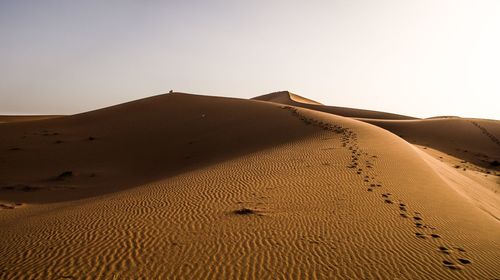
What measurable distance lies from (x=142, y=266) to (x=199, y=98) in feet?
99.1

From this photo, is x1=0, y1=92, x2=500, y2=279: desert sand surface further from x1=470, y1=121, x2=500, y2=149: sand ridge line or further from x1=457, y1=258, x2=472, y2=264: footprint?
x1=470, y1=121, x2=500, y2=149: sand ridge line

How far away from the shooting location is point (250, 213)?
866cm

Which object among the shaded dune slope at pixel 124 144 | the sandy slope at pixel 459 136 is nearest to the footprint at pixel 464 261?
the shaded dune slope at pixel 124 144

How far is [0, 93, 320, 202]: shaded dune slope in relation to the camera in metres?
15.7

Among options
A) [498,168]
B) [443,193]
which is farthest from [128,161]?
[498,168]

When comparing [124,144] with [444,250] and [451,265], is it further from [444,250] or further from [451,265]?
[451,265]

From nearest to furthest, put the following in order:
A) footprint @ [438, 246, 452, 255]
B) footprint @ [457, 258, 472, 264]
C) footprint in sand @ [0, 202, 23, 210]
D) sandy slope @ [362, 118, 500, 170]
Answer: footprint @ [457, 258, 472, 264]
footprint @ [438, 246, 452, 255]
footprint in sand @ [0, 202, 23, 210]
sandy slope @ [362, 118, 500, 170]

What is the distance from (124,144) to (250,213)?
15.6 metres

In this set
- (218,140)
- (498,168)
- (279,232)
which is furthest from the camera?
(498,168)

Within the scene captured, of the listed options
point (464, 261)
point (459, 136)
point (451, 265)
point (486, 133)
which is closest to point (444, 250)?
point (464, 261)

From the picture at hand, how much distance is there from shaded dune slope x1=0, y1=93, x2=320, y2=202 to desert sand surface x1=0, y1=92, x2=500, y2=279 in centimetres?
14

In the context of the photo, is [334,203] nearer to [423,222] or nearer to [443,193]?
[423,222]

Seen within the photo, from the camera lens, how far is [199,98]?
3562 centimetres

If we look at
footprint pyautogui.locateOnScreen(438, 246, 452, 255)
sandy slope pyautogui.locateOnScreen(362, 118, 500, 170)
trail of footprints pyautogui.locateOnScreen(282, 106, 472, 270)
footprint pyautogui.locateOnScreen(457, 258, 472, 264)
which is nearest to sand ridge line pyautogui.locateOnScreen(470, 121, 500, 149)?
sandy slope pyautogui.locateOnScreen(362, 118, 500, 170)
